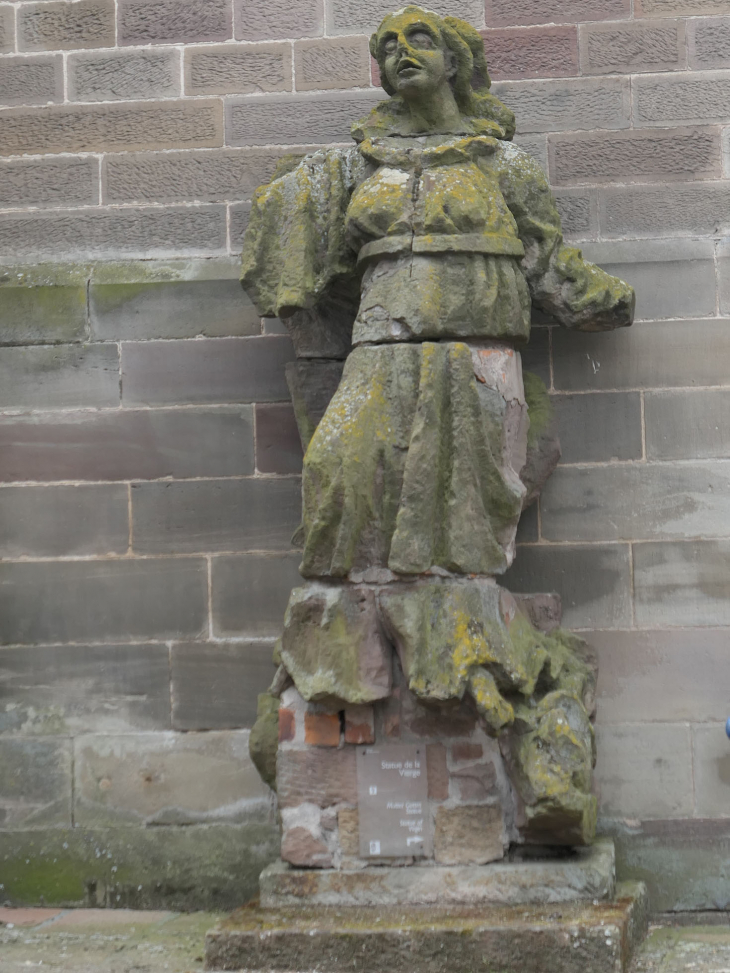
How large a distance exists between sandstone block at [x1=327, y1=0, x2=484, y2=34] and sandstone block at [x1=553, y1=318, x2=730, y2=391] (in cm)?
121

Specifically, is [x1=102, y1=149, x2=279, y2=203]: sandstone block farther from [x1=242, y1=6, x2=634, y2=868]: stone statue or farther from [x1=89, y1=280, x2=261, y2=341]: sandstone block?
[x1=242, y1=6, x2=634, y2=868]: stone statue

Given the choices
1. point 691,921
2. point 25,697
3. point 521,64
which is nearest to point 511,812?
point 691,921

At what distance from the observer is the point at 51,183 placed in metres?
4.82

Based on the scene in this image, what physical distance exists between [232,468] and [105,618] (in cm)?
68

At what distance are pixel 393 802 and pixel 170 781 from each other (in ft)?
3.47

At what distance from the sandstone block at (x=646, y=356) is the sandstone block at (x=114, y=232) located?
51.1 inches

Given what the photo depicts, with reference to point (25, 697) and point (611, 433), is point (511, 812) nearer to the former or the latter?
point (611, 433)

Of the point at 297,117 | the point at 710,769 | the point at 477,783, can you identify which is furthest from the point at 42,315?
the point at 710,769

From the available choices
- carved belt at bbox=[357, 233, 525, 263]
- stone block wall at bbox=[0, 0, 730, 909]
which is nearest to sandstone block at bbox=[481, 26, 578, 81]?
stone block wall at bbox=[0, 0, 730, 909]

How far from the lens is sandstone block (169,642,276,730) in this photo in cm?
454


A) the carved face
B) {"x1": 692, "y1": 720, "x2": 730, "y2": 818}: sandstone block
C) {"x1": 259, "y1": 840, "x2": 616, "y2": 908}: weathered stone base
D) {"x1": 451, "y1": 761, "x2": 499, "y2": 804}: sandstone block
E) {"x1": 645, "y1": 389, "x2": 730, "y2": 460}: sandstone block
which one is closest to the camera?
{"x1": 259, "y1": 840, "x2": 616, "y2": 908}: weathered stone base

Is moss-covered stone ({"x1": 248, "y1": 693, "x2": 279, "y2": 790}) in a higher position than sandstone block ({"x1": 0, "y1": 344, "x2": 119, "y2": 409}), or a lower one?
lower

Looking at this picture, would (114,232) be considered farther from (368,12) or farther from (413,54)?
(413,54)

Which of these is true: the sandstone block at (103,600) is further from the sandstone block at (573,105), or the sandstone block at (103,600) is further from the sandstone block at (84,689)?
the sandstone block at (573,105)
